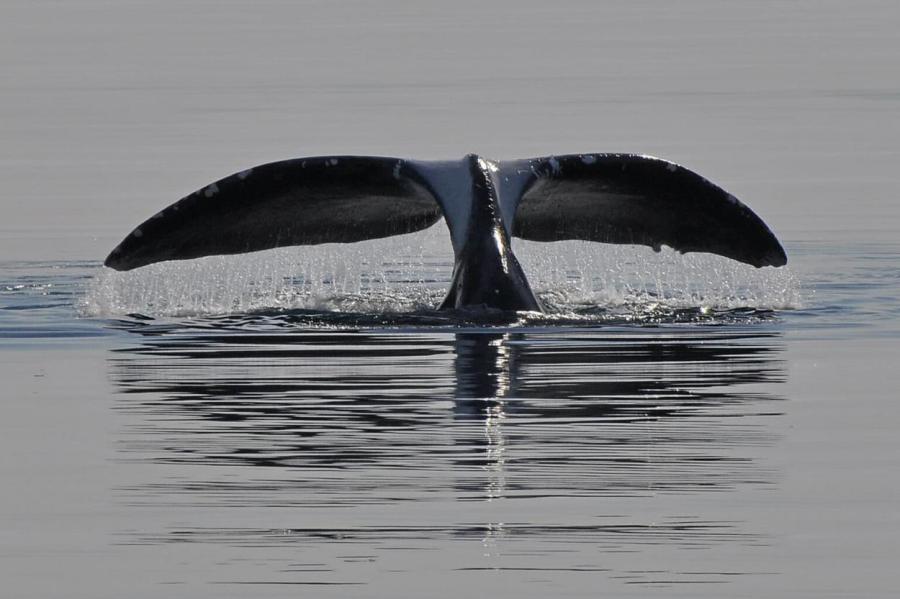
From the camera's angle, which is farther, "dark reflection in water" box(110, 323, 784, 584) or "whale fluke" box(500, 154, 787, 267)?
"whale fluke" box(500, 154, 787, 267)

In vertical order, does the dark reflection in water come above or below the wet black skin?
below

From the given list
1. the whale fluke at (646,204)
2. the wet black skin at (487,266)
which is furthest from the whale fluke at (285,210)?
the whale fluke at (646,204)

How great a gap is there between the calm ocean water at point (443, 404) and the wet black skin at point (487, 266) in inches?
9.9

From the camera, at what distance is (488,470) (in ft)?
35.9

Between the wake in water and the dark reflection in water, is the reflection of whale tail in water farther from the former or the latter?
the dark reflection in water

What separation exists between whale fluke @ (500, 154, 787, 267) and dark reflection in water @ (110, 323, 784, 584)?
735 mm

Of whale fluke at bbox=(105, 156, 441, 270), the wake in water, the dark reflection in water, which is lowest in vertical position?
the dark reflection in water

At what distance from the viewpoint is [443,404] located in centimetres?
1277

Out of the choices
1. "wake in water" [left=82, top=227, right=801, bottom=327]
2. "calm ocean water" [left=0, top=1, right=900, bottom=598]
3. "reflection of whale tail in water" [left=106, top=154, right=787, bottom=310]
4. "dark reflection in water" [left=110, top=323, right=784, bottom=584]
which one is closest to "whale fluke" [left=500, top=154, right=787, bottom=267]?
"reflection of whale tail in water" [left=106, top=154, right=787, bottom=310]

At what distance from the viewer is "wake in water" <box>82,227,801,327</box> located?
55.6 ft

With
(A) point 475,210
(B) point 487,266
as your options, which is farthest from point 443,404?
(A) point 475,210

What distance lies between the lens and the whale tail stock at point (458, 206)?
1623 centimetres

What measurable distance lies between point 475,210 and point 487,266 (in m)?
0.38

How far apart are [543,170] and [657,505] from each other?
6696 millimetres
